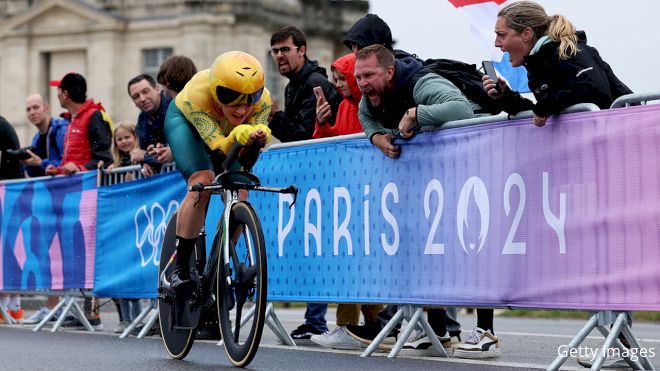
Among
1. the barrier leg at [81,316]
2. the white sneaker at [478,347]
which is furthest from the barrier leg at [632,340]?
the barrier leg at [81,316]

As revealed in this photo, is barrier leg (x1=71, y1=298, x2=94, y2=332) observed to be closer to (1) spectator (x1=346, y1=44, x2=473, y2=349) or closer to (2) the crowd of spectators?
(2) the crowd of spectators

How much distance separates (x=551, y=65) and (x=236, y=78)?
1899 millimetres

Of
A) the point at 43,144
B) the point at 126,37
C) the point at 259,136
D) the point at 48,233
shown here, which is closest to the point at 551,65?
the point at 259,136

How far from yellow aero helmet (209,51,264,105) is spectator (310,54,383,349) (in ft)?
6.36

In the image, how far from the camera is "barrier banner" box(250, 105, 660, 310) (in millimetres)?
8016

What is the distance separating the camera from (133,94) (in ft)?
43.3

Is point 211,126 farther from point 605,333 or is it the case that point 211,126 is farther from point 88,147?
point 88,147

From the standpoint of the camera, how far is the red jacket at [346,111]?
425 inches

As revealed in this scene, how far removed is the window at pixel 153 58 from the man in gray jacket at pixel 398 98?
2286 inches

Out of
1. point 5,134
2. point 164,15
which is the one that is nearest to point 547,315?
point 5,134

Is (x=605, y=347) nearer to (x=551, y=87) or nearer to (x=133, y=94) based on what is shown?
(x=551, y=87)

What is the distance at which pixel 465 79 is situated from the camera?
10008 millimetres

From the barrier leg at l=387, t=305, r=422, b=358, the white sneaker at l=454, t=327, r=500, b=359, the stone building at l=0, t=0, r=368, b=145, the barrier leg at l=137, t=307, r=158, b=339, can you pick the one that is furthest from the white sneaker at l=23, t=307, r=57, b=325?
the stone building at l=0, t=0, r=368, b=145

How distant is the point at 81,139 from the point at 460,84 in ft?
19.1
